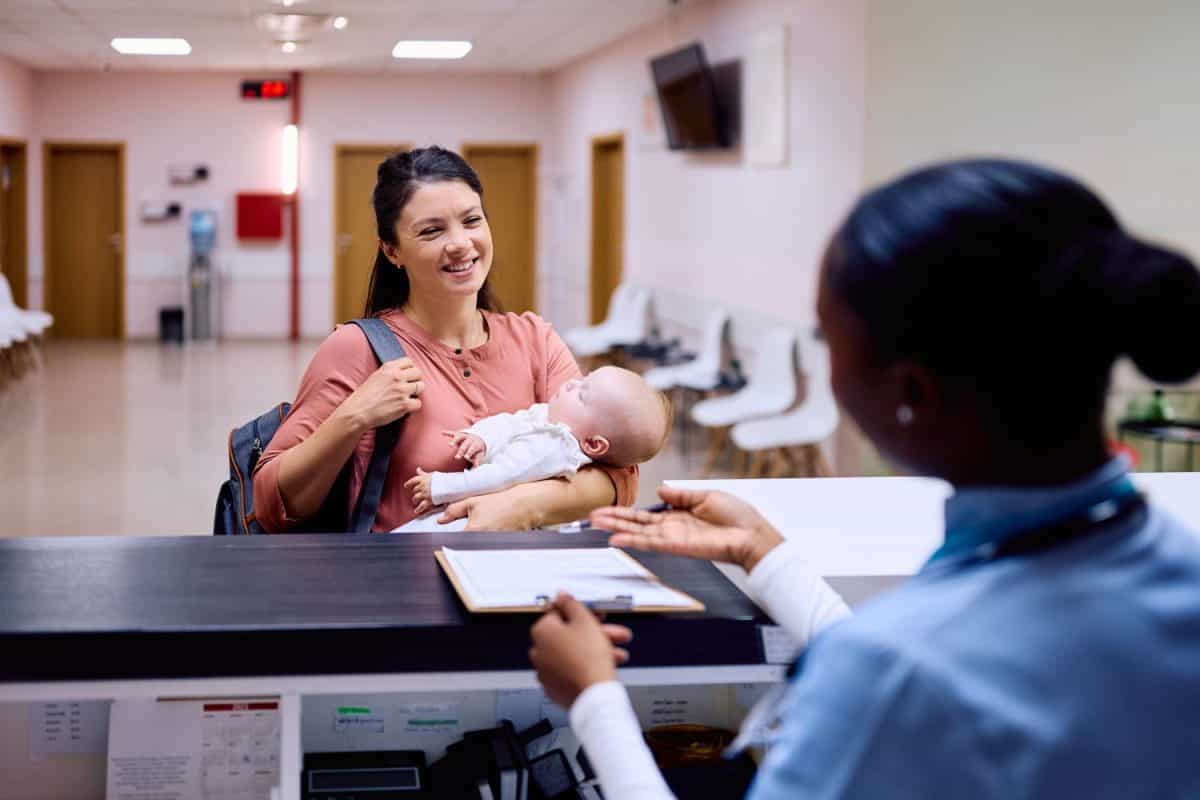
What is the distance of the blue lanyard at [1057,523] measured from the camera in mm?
884

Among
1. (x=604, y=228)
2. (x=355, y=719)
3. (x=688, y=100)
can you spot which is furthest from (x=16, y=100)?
(x=355, y=719)

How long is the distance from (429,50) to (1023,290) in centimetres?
1328

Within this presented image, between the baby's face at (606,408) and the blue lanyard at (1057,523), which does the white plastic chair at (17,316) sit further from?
the blue lanyard at (1057,523)

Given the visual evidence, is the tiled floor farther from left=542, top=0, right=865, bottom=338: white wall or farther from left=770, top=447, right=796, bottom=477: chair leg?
left=542, top=0, right=865, bottom=338: white wall

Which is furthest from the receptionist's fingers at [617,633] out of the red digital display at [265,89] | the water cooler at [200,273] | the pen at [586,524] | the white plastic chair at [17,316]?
the red digital display at [265,89]

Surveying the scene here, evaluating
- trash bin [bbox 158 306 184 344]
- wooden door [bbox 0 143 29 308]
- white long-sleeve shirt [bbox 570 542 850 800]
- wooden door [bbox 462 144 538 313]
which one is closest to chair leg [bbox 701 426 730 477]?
white long-sleeve shirt [bbox 570 542 850 800]

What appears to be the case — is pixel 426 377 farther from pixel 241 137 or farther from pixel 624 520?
pixel 241 137

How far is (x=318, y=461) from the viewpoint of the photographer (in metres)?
2.41

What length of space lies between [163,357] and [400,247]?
12523 mm

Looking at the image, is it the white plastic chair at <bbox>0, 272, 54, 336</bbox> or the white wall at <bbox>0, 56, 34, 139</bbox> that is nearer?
the white plastic chair at <bbox>0, 272, 54, 336</bbox>

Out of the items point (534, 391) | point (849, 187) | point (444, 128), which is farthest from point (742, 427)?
point (444, 128)

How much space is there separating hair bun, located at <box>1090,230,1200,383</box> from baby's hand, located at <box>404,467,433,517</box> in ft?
5.64

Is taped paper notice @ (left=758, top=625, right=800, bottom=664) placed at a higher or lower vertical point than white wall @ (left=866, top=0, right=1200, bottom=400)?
lower

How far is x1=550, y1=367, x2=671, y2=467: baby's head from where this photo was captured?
2504mm
